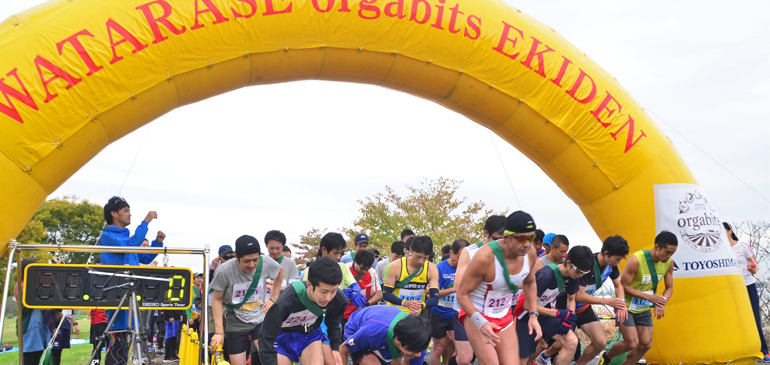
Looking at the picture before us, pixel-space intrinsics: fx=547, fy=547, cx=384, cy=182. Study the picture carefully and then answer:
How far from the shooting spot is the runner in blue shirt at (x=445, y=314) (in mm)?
7949

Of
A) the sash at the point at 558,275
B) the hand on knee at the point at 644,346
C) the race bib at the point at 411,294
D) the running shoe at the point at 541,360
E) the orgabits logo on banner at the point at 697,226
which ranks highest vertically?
the orgabits logo on banner at the point at 697,226

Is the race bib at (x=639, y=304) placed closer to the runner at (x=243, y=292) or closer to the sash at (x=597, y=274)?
the sash at (x=597, y=274)

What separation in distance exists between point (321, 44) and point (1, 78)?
3.79 meters

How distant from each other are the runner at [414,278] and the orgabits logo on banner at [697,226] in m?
4.19

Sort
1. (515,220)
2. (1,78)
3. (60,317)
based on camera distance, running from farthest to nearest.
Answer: (60,317) → (1,78) → (515,220)

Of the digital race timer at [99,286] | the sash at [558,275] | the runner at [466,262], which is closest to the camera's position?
the digital race timer at [99,286]

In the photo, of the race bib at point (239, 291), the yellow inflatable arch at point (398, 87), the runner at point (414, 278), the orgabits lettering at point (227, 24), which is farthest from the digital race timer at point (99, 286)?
the runner at point (414, 278)

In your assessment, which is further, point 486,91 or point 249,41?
point 486,91

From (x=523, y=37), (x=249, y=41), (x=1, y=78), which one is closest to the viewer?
(x=1, y=78)

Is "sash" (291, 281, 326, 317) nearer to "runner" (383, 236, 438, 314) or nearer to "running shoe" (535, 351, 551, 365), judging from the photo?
"runner" (383, 236, 438, 314)

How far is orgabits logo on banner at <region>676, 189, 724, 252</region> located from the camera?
860cm

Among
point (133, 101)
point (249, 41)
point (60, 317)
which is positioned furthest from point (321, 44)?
point (60, 317)

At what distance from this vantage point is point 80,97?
251 inches

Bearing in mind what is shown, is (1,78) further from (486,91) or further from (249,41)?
(486,91)
